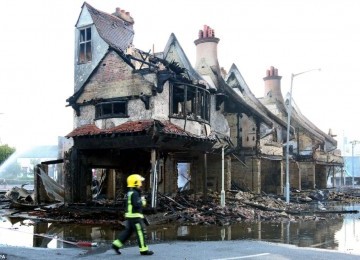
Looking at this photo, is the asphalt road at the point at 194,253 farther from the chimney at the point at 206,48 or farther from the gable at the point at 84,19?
the chimney at the point at 206,48

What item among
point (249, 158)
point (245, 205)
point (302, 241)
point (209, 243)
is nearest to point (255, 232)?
point (302, 241)

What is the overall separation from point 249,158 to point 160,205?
40.4 feet

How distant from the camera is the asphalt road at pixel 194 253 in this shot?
877 centimetres

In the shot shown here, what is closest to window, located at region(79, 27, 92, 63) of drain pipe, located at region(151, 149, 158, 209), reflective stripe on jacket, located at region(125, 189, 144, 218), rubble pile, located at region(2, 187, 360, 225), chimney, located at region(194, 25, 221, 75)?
drain pipe, located at region(151, 149, 158, 209)

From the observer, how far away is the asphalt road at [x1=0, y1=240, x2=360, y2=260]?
28.8 ft

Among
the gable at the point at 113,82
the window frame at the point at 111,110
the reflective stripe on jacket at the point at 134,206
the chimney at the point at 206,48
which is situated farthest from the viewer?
the chimney at the point at 206,48

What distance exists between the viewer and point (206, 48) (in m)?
30.4

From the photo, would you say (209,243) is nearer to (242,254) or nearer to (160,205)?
(242,254)

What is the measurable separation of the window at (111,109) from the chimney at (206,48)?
10.4 meters

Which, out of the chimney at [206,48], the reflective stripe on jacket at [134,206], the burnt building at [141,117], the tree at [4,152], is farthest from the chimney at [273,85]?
the tree at [4,152]

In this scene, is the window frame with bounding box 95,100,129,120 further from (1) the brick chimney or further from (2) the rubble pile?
(1) the brick chimney

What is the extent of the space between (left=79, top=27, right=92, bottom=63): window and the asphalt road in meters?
14.5

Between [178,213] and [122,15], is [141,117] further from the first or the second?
[122,15]

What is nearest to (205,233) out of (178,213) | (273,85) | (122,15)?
(178,213)
